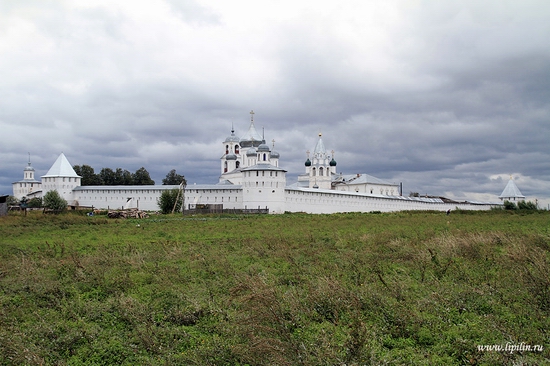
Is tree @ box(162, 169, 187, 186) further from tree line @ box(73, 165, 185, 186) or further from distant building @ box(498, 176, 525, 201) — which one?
distant building @ box(498, 176, 525, 201)

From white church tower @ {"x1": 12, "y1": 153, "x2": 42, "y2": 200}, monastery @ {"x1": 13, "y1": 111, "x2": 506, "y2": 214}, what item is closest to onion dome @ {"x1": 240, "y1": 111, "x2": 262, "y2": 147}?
monastery @ {"x1": 13, "y1": 111, "x2": 506, "y2": 214}

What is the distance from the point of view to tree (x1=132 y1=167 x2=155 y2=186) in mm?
72125

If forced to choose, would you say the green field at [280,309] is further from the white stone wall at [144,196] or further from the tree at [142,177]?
the tree at [142,177]

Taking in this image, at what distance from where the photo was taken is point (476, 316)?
6672 millimetres

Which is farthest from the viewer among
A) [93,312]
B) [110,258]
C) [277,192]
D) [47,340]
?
[277,192]

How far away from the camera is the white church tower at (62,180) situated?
5531 centimetres

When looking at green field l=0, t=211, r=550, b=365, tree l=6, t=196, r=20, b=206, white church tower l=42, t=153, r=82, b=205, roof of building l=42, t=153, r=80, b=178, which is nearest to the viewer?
green field l=0, t=211, r=550, b=365

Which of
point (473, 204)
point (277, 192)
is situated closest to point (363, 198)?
point (277, 192)

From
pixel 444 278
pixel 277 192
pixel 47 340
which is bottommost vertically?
pixel 47 340

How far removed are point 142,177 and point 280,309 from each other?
69.2 meters

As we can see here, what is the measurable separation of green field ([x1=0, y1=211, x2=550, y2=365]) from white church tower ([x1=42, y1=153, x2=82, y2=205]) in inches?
1879

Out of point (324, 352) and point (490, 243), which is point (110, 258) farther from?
point (490, 243)

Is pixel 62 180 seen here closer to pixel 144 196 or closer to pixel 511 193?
pixel 144 196

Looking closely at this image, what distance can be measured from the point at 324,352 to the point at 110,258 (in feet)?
22.1
